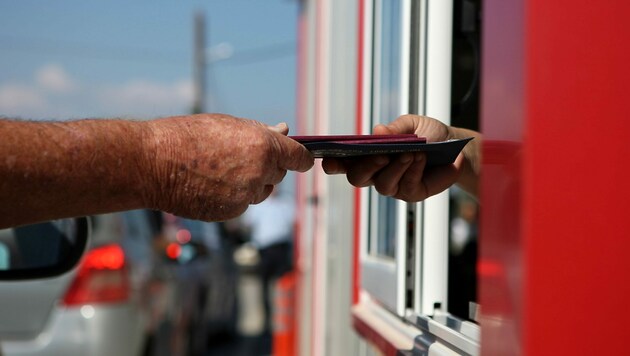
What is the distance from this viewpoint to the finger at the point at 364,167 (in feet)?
5.45

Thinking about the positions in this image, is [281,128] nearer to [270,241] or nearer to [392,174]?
[392,174]

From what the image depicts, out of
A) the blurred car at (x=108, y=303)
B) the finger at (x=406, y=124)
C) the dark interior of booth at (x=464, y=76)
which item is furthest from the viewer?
the blurred car at (x=108, y=303)

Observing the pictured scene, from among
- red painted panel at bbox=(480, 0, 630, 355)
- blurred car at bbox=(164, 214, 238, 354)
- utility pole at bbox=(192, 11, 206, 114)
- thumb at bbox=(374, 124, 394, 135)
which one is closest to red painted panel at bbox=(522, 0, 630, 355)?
red painted panel at bbox=(480, 0, 630, 355)

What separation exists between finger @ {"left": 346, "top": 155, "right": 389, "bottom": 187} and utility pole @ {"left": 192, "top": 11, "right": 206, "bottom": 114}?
32.8 m

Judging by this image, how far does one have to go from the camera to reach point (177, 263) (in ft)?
27.9

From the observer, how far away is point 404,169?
1.71 metres

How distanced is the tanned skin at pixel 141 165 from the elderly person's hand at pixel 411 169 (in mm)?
197

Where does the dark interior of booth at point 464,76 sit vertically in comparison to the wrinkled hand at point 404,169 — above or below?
above

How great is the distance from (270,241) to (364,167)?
32.0 ft

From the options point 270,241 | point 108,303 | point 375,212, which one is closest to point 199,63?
point 270,241

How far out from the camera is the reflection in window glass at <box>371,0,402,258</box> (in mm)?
2449

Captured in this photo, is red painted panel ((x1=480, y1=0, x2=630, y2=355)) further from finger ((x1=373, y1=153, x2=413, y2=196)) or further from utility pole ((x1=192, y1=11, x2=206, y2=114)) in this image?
utility pole ((x1=192, y1=11, x2=206, y2=114))

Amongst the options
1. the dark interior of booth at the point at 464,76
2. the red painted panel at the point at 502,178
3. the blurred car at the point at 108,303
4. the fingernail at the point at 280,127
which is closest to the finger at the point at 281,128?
the fingernail at the point at 280,127

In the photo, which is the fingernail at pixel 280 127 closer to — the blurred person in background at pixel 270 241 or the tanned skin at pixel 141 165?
the tanned skin at pixel 141 165
